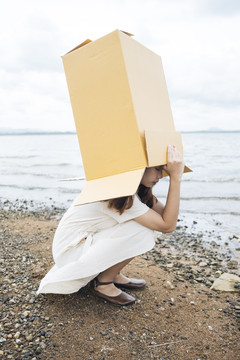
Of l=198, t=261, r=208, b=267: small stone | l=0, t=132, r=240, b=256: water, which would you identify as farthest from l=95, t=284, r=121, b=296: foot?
l=0, t=132, r=240, b=256: water

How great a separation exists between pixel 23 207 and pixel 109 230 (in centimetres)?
498

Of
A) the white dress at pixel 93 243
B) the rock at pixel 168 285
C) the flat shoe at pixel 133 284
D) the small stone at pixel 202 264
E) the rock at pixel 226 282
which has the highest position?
the white dress at pixel 93 243

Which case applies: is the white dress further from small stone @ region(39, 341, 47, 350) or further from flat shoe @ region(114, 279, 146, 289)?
flat shoe @ region(114, 279, 146, 289)

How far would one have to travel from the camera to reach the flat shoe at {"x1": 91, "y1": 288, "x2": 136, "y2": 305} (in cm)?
248

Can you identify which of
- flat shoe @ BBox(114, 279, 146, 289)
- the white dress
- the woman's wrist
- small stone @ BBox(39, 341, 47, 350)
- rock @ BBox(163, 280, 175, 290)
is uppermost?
the woman's wrist

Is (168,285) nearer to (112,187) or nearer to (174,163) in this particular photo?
(174,163)

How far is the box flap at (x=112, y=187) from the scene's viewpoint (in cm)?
178

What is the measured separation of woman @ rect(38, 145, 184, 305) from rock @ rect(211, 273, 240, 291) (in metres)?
0.99

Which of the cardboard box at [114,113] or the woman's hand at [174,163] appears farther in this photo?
the woman's hand at [174,163]

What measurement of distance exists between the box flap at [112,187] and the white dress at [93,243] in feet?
1.19

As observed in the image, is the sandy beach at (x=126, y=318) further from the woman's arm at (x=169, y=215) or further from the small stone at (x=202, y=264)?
the woman's arm at (x=169, y=215)

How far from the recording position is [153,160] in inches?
76.7

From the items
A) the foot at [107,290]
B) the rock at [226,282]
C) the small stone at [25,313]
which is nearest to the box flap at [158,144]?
the foot at [107,290]

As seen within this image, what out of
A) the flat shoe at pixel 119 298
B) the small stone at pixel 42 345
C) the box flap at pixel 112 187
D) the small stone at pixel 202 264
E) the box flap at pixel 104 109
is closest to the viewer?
the box flap at pixel 112 187
